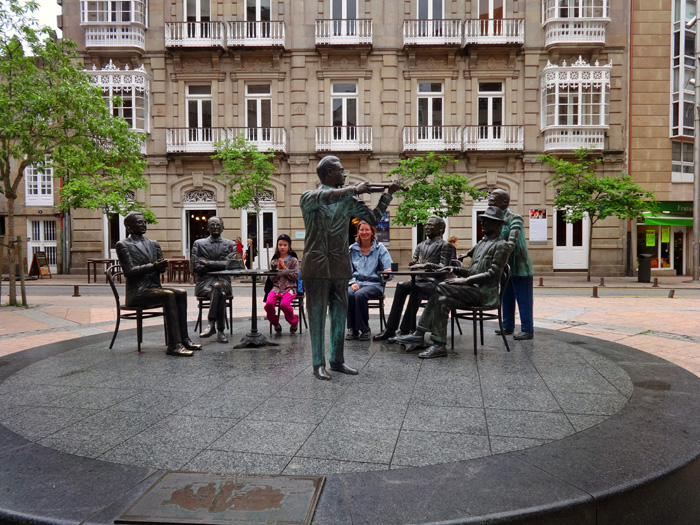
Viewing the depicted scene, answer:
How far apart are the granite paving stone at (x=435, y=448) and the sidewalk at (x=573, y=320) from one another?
3709 millimetres

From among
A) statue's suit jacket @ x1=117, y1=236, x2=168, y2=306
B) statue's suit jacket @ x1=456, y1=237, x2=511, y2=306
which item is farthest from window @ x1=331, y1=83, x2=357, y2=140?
statue's suit jacket @ x1=456, y1=237, x2=511, y2=306

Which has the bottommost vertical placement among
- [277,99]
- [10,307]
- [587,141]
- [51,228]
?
[10,307]

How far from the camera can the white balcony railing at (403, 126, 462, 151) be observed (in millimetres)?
22031

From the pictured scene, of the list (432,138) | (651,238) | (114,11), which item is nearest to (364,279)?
(432,138)

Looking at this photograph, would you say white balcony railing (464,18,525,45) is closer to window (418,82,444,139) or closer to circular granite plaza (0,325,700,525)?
window (418,82,444,139)

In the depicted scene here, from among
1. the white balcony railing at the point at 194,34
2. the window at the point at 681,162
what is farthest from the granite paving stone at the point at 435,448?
the window at the point at 681,162

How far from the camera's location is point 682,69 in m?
23.0

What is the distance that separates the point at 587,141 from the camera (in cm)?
2200

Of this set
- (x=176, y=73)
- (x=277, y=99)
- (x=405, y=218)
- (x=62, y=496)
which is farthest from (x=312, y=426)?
(x=176, y=73)

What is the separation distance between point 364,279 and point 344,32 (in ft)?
58.0

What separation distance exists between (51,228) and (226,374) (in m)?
24.2

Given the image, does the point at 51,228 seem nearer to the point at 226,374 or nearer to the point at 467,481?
the point at 226,374

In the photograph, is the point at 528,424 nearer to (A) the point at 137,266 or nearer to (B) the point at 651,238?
(A) the point at 137,266

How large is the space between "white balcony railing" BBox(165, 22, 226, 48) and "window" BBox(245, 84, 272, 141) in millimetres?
2205
